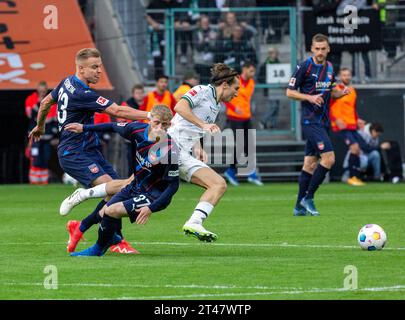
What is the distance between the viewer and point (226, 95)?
1353cm

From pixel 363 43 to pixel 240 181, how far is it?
4400 millimetres

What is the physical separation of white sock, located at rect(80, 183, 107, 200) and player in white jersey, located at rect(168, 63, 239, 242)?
0.87 meters

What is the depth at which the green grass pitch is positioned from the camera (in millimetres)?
9367

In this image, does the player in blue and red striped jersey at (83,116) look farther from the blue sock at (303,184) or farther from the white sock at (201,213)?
the blue sock at (303,184)

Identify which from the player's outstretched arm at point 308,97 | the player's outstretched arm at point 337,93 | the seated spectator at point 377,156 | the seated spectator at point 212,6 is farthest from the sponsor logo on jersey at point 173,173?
the seated spectator at point 212,6

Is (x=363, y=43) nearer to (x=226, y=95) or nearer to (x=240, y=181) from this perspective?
(x=240, y=181)

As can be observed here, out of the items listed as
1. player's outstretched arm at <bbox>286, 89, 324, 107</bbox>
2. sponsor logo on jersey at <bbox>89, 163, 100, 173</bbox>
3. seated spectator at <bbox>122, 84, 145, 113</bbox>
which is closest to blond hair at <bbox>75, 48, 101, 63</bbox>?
sponsor logo on jersey at <bbox>89, 163, 100, 173</bbox>

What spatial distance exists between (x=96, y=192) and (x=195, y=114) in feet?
4.87

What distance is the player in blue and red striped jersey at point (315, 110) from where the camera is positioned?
17.6 metres

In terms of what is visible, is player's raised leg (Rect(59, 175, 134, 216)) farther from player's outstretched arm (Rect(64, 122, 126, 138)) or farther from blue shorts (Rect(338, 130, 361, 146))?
blue shorts (Rect(338, 130, 361, 146))

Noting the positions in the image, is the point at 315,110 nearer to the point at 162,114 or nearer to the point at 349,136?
the point at 162,114

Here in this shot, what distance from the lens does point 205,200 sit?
12.9m

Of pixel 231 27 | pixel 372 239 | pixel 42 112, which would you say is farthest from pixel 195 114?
pixel 231 27
